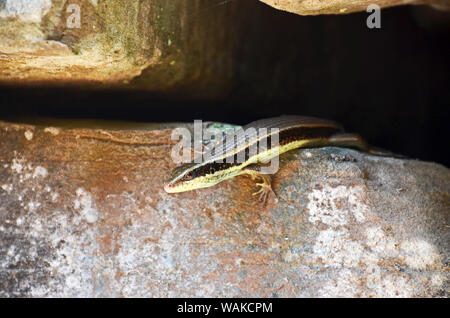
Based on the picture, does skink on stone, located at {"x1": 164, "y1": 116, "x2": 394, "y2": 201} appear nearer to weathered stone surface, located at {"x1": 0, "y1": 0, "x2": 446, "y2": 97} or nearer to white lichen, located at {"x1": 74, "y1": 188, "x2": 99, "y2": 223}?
white lichen, located at {"x1": 74, "y1": 188, "x2": 99, "y2": 223}

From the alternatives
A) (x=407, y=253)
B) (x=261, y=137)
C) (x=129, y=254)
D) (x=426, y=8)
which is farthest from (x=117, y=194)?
(x=426, y=8)

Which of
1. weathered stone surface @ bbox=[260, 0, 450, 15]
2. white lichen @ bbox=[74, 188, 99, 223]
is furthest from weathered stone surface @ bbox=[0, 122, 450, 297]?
weathered stone surface @ bbox=[260, 0, 450, 15]

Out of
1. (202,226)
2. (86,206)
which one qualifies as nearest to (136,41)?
(86,206)

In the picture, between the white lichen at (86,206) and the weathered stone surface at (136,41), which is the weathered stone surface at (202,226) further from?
the weathered stone surface at (136,41)

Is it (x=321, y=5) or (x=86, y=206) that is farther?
(x=86, y=206)

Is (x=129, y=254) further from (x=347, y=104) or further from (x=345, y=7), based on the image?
(x=347, y=104)

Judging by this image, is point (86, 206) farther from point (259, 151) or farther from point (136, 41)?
point (259, 151)

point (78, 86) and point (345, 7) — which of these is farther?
point (78, 86)

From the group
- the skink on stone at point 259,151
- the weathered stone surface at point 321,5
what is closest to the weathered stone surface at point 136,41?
the weathered stone surface at point 321,5
